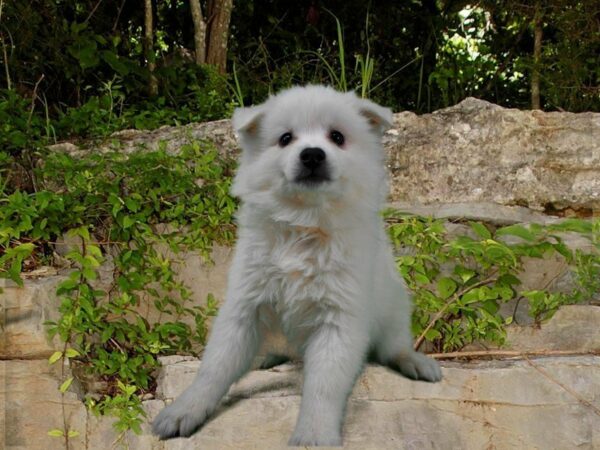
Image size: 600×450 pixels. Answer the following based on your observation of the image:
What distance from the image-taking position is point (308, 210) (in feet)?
7.98

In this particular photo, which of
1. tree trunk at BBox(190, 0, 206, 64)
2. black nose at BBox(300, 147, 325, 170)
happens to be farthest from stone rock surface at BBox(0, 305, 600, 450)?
tree trunk at BBox(190, 0, 206, 64)

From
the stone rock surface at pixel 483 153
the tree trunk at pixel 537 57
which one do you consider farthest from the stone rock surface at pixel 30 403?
the tree trunk at pixel 537 57

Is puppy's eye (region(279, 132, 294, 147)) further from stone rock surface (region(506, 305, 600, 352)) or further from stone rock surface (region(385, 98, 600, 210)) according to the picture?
stone rock surface (region(385, 98, 600, 210))

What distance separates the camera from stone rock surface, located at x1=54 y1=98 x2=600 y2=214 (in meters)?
4.69

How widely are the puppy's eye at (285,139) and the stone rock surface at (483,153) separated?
2202mm

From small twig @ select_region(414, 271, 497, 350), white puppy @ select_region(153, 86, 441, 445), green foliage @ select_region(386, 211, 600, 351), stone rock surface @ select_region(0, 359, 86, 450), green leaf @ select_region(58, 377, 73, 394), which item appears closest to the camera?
white puppy @ select_region(153, 86, 441, 445)

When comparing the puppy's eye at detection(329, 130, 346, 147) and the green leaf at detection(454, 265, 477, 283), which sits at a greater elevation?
the puppy's eye at detection(329, 130, 346, 147)

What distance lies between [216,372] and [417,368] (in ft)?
2.49

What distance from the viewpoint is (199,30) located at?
21.2 feet

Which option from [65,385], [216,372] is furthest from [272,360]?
[65,385]

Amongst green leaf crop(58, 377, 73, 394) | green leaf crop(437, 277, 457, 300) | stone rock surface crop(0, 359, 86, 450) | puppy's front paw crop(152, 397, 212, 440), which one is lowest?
stone rock surface crop(0, 359, 86, 450)

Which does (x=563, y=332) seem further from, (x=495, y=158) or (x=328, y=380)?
(x=328, y=380)

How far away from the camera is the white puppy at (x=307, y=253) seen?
2385 mm

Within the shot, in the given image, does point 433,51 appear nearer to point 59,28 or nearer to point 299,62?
point 299,62
